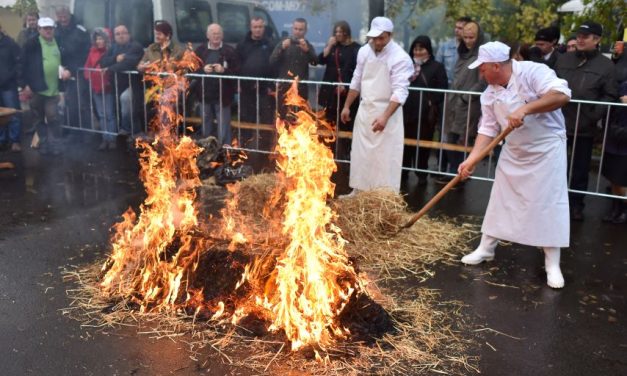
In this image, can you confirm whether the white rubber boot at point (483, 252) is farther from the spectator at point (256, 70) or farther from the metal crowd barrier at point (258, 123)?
the spectator at point (256, 70)

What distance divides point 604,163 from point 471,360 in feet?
14.5

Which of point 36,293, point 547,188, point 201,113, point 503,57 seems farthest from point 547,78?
point 201,113

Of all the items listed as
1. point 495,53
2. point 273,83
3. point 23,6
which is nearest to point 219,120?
point 273,83

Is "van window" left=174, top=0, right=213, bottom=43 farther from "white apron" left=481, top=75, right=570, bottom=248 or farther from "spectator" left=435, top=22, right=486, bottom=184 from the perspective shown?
"white apron" left=481, top=75, right=570, bottom=248

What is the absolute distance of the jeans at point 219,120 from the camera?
10000 mm

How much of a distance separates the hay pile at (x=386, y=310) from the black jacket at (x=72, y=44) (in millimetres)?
6201

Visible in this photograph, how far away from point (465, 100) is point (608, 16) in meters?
3.24

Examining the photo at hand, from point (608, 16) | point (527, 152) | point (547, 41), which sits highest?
point (608, 16)

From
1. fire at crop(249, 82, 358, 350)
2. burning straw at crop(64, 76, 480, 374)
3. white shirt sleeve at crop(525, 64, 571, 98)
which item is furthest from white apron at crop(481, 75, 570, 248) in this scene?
fire at crop(249, 82, 358, 350)

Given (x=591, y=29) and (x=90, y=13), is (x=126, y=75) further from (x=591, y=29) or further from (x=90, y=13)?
(x=591, y=29)

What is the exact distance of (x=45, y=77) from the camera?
1051cm

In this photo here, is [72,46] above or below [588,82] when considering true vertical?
above

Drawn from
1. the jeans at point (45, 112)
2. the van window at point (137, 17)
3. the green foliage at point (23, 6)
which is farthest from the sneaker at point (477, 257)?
the green foliage at point (23, 6)

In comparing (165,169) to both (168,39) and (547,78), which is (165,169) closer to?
(547,78)
